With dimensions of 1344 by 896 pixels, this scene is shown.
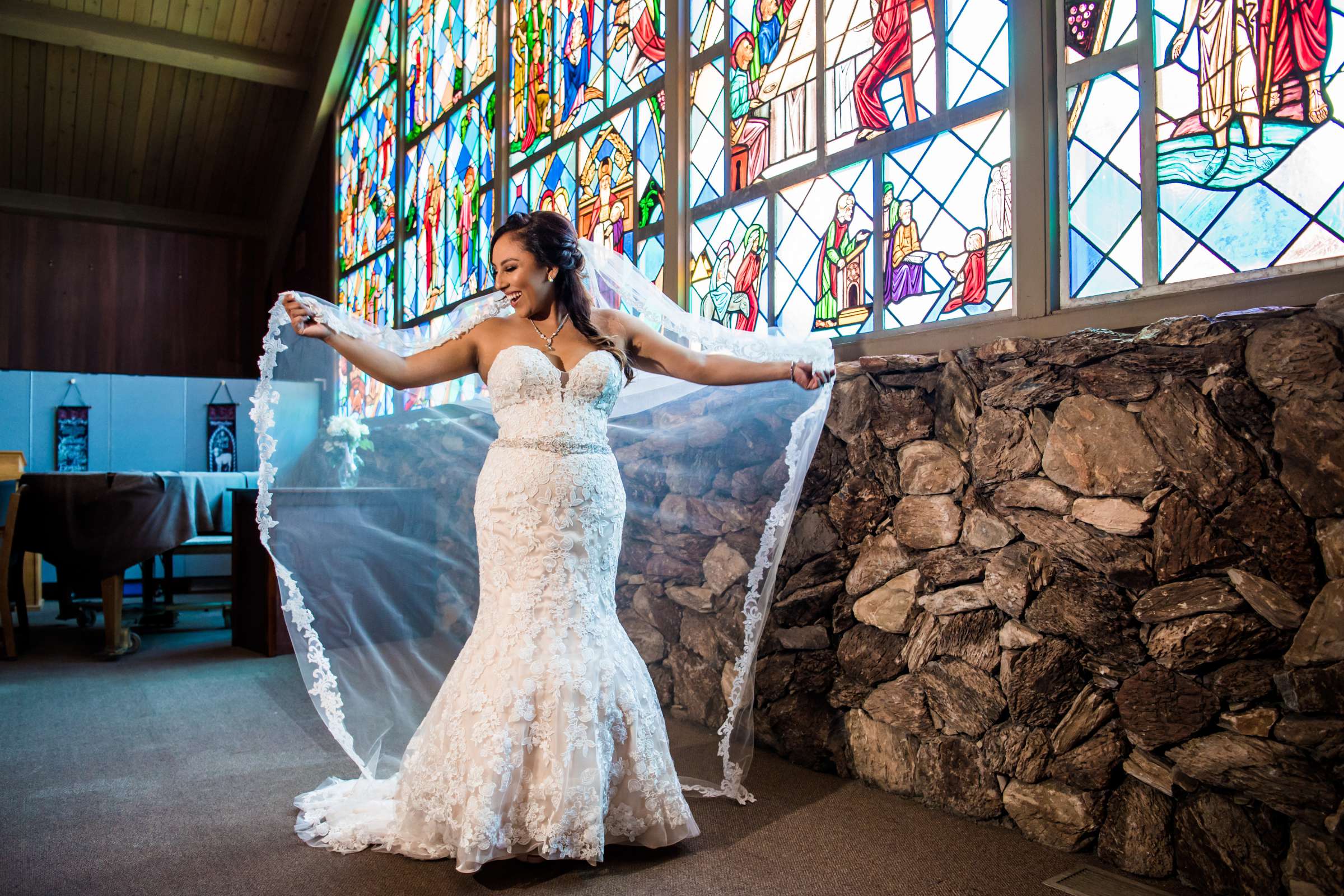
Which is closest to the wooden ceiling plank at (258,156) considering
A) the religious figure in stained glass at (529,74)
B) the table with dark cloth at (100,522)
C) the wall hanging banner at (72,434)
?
the wall hanging banner at (72,434)

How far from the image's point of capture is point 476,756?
92.5 inches

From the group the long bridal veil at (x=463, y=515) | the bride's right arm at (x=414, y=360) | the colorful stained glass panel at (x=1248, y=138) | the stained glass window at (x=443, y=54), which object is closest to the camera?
the colorful stained glass panel at (x=1248, y=138)

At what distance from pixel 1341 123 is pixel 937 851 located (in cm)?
202

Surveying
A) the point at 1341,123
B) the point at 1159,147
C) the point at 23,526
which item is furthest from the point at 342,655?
the point at 23,526

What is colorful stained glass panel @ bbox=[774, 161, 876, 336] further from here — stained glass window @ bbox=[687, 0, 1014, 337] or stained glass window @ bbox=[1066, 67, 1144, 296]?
stained glass window @ bbox=[1066, 67, 1144, 296]

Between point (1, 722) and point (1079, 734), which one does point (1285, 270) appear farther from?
point (1, 722)

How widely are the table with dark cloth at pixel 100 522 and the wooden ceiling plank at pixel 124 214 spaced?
6.21 m

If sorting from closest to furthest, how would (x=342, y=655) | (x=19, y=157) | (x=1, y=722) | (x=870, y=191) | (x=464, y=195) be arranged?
(x=342, y=655), (x=870, y=191), (x=1, y=722), (x=464, y=195), (x=19, y=157)

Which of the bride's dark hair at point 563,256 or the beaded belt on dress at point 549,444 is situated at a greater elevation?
the bride's dark hair at point 563,256

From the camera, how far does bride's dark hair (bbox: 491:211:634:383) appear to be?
266 cm

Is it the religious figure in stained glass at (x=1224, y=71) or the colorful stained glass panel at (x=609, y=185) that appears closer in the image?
the religious figure in stained glass at (x=1224, y=71)

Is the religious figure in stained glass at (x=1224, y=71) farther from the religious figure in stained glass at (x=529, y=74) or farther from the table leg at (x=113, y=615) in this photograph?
the table leg at (x=113, y=615)

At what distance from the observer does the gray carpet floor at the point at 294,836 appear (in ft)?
7.45

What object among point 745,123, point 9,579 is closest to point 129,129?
point 9,579
